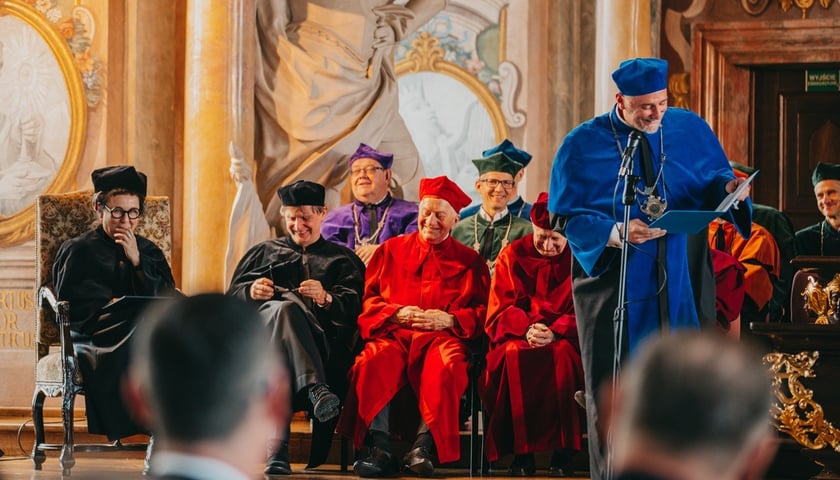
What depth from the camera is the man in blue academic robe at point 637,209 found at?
16.0ft

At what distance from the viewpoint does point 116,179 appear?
698 cm

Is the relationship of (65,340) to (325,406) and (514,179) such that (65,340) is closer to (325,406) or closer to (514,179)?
(325,406)

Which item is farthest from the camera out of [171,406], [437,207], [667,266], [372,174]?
[372,174]

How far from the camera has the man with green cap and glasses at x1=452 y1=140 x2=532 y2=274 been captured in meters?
7.99

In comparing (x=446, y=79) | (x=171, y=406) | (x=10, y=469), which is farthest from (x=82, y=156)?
(x=446, y=79)

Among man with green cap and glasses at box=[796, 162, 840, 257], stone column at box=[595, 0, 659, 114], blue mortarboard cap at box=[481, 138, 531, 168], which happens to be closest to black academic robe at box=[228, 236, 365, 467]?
blue mortarboard cap at box=[481, 138, 531, 168]

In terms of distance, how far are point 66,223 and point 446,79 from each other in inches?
390

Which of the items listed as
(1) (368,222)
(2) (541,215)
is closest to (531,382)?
(2) (541,215)

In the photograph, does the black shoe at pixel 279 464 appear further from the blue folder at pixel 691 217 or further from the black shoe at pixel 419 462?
the blue folder at pixel 691 217

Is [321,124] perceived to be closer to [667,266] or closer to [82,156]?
[82,156]

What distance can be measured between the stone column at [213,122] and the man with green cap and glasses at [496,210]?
Answer: 5.14ft

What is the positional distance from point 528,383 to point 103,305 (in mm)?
2208

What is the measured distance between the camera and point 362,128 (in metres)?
8.75

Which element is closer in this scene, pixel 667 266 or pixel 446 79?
pixel 667 266
